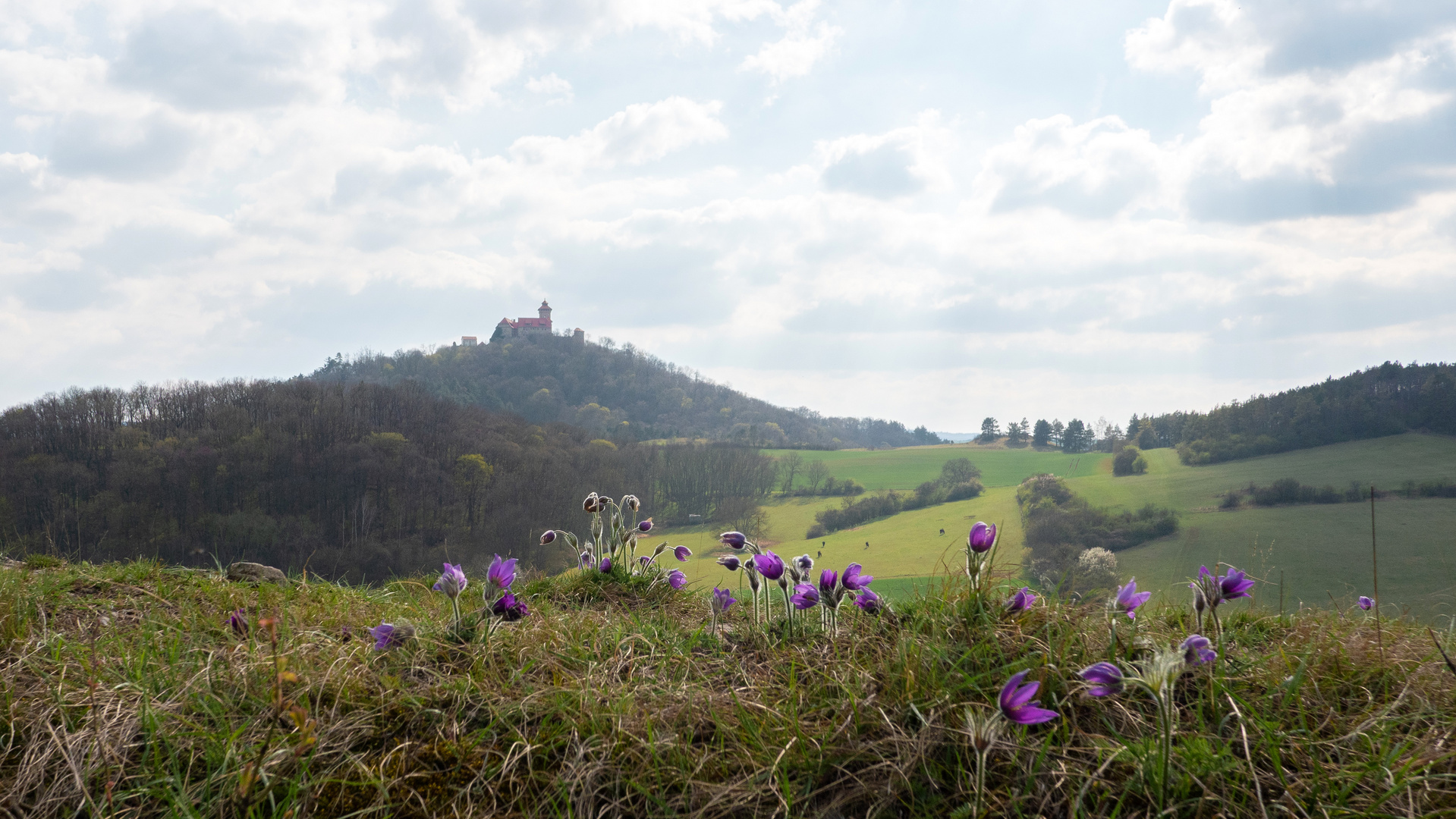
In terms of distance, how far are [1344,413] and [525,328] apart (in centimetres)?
12623

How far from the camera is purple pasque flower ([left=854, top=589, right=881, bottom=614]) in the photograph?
2.87 meters

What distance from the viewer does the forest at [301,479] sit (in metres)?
40.3

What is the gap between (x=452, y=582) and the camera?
2.55 metres

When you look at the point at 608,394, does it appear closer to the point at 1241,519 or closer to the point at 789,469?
the point at 789,469

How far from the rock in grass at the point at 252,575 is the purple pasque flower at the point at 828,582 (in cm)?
415

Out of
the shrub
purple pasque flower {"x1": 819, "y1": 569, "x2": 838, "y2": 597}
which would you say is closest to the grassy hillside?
the shrub

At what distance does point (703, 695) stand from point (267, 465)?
52.1 metres

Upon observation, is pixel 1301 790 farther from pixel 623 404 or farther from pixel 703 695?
pixel 623 404

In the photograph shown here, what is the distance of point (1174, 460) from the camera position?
4334 cm

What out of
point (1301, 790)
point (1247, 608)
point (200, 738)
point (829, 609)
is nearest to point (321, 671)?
point (200, 738)

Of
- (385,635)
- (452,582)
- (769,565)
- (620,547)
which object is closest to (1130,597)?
(769,565)

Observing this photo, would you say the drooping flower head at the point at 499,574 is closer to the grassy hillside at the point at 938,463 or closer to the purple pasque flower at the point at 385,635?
the purple pasque flower at the point at 385,635

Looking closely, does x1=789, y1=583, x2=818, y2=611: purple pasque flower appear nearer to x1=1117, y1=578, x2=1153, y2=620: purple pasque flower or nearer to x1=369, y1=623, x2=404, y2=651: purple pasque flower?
x1=1117, y1=578, x2=1153, y2=620: purple pasque flower

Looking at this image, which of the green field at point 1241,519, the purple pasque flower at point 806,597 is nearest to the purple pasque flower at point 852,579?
the purple pasque flower at point 806,597
